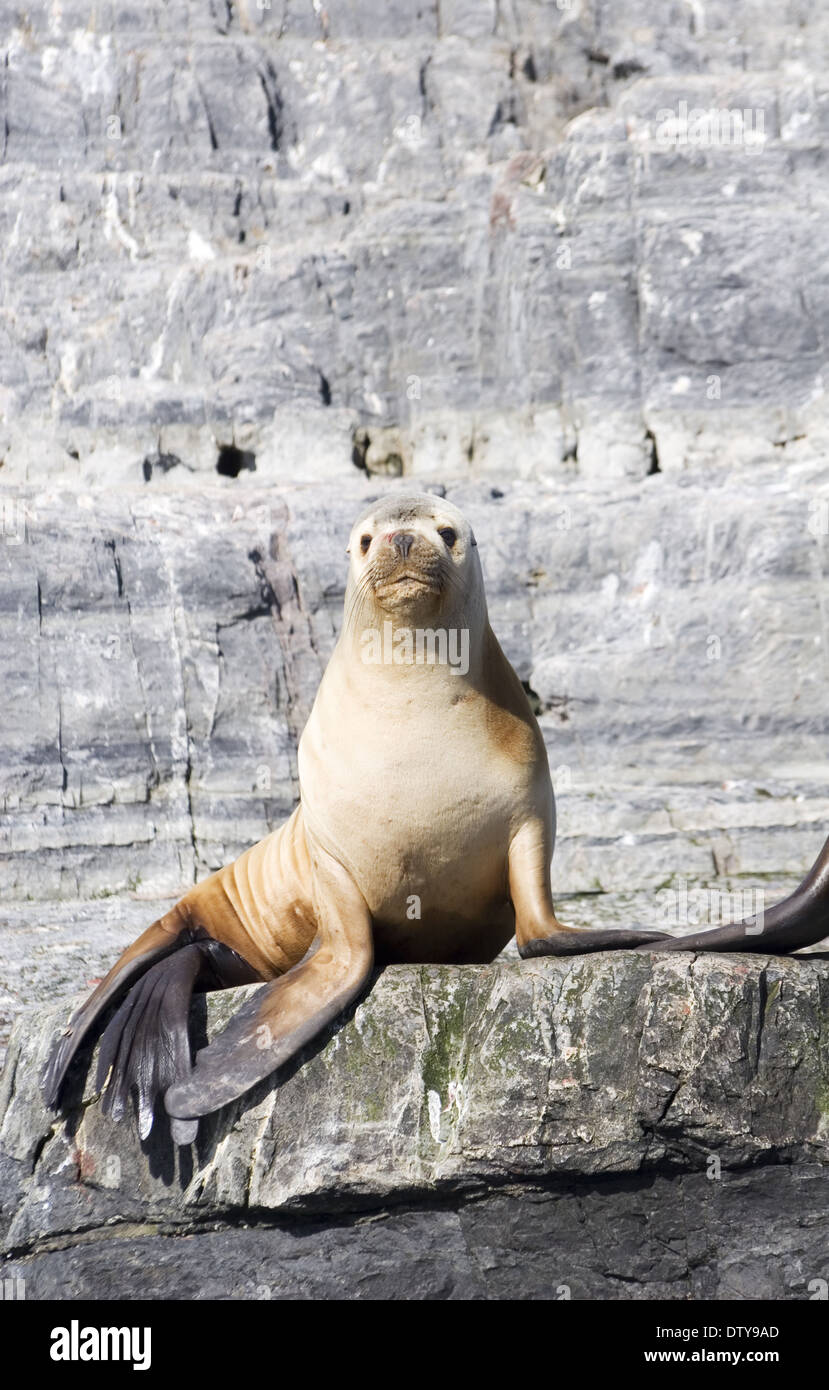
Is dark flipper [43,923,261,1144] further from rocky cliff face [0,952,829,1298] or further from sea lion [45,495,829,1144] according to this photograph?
rocky cliff face [0,952,829,1298]

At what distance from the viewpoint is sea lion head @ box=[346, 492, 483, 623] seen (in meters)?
3.83

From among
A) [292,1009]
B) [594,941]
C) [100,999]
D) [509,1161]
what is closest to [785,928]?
[594,941]

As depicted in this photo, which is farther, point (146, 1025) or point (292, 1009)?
point (146, 1025)

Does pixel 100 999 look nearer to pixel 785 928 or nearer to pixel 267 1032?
pixel 267 1032

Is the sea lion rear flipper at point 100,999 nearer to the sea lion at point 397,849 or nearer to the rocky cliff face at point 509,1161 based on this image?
the sea lion at point 397,849

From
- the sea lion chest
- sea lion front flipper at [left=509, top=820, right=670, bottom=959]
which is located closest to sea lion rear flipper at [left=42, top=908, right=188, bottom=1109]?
the sea lion chest

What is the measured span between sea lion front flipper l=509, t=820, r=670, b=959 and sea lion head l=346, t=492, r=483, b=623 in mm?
684

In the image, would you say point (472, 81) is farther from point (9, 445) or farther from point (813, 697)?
point (813, 697)

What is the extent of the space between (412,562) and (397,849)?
30.9 inches

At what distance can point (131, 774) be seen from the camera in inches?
345

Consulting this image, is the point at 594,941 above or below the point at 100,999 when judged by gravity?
above

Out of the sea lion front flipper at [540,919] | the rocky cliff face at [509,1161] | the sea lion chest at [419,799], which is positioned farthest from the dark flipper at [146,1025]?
the sea lion front flipper at [540,919]

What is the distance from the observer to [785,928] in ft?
11.5
